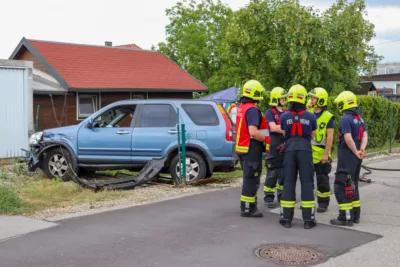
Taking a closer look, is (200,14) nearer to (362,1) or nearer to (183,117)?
(362,1)

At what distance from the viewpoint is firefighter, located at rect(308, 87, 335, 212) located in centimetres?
762

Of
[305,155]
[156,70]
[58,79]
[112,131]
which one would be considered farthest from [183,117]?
[156,70]

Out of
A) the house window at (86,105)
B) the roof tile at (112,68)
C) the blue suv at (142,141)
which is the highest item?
the roof tile at (112,68)

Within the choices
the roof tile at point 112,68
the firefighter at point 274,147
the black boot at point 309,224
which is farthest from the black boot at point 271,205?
the roof tile at point 112,68

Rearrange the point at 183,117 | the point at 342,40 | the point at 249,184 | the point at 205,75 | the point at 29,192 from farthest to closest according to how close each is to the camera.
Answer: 1. the point at 205,75
2. the point at 342,40
3. the point at 183,117
4. the point at 29,192
5. the point at 249,184

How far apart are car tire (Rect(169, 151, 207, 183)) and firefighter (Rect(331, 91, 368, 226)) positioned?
138 inches

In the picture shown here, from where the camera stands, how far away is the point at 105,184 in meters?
9.57

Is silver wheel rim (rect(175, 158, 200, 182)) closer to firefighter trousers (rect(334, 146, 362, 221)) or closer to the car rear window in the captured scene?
the car rear window

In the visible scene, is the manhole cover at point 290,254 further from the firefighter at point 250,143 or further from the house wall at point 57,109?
the house wall at point 57,109

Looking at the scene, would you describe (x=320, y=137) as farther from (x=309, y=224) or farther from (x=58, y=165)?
(x=58, y=165)

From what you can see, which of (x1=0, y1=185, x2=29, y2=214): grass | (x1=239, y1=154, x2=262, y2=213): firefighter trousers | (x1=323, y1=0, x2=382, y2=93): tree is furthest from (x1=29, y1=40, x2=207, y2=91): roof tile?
(x1=239, y1=154, x2=262, y2=213): firefighter trousers

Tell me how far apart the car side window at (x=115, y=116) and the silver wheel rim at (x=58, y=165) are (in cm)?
100

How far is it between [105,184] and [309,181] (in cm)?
423

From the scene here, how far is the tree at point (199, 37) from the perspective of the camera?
132 ft
